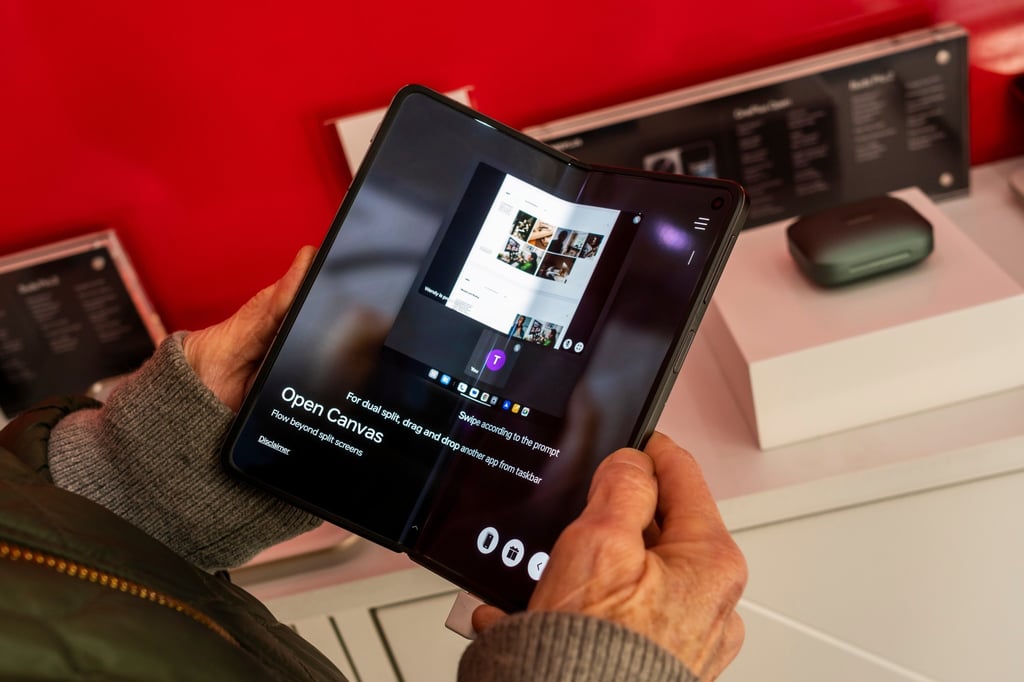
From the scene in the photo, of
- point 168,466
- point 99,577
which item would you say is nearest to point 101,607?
point 99,577

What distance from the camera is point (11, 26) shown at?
0.91 metres

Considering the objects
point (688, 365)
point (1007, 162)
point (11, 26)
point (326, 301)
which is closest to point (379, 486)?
point (326, 301)

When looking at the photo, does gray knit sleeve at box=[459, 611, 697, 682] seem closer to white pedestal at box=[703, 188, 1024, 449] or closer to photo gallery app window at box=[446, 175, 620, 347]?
photo gallery app window at box=[446, 175, 620, 347]

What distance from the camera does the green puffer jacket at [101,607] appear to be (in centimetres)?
39

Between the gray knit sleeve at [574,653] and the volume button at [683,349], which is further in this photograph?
the volume button at [683,349]

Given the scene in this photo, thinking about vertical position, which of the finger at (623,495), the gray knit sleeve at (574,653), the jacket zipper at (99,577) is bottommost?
the gray knit sleeve at (574,653)

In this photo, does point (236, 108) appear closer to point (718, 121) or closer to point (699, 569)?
point (718, 121)

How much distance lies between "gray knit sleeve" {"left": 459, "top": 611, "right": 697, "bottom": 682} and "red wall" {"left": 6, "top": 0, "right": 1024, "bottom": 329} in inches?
27.6

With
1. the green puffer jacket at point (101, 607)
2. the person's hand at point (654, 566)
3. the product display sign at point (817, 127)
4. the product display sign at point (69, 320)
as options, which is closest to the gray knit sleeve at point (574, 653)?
the person's hand at point (654, 566)

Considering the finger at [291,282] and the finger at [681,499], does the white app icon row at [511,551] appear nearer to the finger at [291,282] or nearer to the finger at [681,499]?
the finger at [681,499]

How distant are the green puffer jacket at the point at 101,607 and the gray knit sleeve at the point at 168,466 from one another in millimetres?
103

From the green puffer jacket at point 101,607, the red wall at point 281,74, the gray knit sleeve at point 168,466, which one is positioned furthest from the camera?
the red wall at point 281,74

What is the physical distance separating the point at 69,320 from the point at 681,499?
85 cm

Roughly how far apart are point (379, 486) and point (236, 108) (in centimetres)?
57
